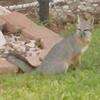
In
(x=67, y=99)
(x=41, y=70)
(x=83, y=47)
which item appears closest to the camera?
(x=67, y=99)

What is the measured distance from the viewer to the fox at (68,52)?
382 inches

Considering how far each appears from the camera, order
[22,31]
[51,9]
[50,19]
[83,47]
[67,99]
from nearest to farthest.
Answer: [67,99] → [83,47] → [22,31] → [50,19] → [51,9]

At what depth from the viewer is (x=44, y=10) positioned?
13578mm

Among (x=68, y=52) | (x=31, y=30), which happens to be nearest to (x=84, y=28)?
(x=68, y=52)

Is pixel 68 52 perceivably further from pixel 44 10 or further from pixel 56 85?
pixel 44 10

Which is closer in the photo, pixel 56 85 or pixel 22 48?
pixel 56 85

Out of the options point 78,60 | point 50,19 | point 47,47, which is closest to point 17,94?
point 78,60

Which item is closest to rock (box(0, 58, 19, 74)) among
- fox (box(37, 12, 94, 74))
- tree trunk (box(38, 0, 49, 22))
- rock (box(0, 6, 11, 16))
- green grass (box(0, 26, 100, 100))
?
green grass (box(0, 26, 100, 100))

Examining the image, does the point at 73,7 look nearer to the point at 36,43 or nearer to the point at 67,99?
the point at 36,43

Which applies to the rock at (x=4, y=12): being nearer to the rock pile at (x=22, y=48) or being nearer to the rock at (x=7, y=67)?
the rock pile at (x=22, y=48)

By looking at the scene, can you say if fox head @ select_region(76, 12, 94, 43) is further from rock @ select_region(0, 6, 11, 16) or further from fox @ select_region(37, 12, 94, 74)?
rock @ select_region(0, 6, 11, 16)

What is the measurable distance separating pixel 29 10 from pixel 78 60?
477 centimetres

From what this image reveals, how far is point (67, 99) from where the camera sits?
7.39 meters

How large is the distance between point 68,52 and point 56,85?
166 centimetres
